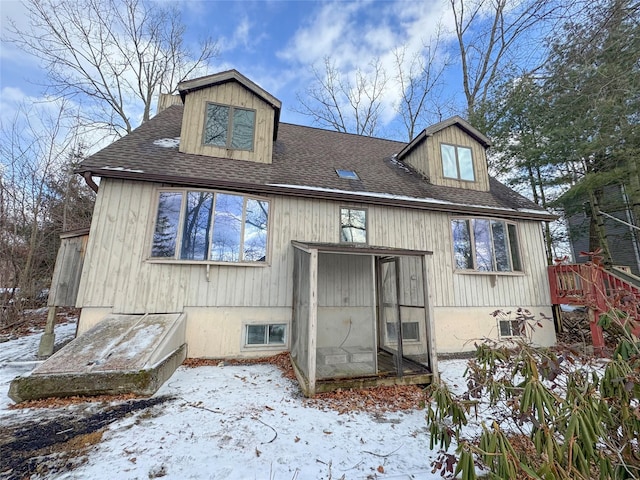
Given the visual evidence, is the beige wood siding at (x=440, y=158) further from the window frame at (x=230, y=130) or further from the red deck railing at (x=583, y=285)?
the window frame at (x=230, y=130)

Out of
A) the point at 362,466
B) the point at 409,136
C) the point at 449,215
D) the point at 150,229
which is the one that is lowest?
the point at 362,466

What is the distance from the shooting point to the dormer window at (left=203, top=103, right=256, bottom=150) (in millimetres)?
A: 6848

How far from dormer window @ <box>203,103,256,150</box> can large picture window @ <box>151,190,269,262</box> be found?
169 cm

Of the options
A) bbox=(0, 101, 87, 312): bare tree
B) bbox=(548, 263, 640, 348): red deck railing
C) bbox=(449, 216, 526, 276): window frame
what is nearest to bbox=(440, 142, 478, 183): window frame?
bbox=(449, 216, 526, 276): window frame

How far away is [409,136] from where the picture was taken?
1723cm

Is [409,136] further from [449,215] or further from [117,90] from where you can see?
[117,90]

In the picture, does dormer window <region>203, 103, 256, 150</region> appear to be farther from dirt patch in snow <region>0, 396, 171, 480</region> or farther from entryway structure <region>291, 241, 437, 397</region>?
dirt patch in snow <region>0, 396, 171, 480</region>

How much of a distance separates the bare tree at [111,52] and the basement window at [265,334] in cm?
1347

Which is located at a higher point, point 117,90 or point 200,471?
point 117,90

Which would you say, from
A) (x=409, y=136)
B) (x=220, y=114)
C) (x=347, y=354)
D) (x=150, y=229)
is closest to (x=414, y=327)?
(x=347, y=354)

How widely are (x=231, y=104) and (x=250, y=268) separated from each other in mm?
4266

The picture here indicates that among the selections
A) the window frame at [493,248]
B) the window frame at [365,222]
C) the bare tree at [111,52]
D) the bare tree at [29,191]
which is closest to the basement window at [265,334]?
the window frame at [365,222]

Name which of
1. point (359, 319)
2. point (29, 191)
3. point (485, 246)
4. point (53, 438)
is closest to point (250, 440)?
point (53, 438)

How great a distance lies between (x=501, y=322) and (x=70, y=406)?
8.78 metres
